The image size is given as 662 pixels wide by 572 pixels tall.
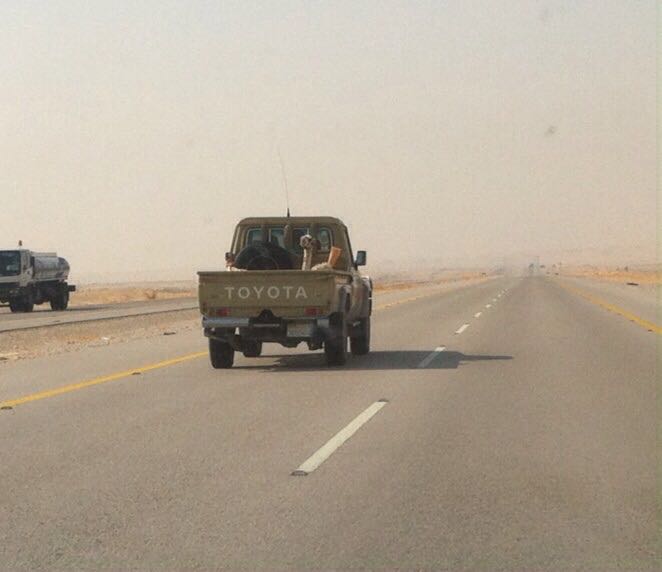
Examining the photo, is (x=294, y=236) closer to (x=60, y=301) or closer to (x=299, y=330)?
(x=299, y=330)

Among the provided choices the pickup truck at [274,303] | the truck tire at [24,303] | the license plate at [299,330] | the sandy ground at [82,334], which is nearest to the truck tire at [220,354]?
the pickup truck at [274,303]

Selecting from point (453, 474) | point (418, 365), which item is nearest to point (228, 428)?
point (453, 474)

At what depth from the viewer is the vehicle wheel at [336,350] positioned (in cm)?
1502

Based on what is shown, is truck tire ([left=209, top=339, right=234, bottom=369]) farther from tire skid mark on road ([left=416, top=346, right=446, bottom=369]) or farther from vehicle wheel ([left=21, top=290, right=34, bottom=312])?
vehicle wheel ([left=21, top=290, right=34, bottom=312])

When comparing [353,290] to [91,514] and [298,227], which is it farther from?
[91,514]

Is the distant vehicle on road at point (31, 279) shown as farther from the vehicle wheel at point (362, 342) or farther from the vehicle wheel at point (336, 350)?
the vehicle wheel at point (336, 350)

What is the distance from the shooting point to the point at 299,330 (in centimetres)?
1473

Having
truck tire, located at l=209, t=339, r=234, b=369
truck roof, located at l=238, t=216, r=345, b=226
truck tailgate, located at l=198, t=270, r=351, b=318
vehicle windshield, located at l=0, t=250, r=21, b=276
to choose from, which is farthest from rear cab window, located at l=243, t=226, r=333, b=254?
vehicle windshield, located at l=0, t=250, r=21, b=276

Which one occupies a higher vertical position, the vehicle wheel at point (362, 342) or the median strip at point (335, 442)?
the median strip at point (335, 442)

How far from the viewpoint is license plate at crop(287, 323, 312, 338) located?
48.3ft

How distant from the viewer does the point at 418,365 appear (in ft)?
50.3

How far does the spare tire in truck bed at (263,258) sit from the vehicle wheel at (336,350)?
5.50 feet

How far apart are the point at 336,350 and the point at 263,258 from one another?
6.34 ft

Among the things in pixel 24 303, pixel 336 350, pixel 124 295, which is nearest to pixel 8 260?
pixel 24 303
